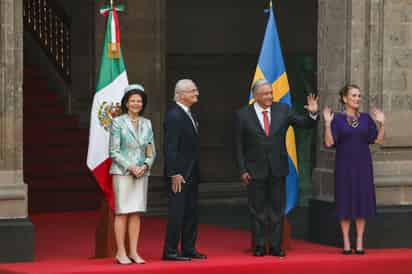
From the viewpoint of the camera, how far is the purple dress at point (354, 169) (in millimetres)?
14477

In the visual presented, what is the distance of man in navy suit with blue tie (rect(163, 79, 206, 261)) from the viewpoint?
45.1ft

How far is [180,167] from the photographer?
13.8 m

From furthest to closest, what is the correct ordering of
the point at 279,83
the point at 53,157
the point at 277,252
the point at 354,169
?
the point at 53,157 < the point at 279,83 < the point at 354,169 < the point at 277,252

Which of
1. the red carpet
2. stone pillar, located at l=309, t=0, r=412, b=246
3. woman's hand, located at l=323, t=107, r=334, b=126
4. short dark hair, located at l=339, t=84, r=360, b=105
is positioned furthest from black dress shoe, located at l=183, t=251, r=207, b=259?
short dark hair, located at l=339, t=84, r=360, b=105

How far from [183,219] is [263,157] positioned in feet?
3.69

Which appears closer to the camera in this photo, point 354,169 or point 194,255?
point 194,255

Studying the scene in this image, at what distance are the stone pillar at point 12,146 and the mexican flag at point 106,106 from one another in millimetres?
796

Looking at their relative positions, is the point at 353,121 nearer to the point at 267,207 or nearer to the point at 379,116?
the point at 379,116

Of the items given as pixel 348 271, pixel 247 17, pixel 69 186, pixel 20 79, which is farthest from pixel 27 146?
pixel 348 271

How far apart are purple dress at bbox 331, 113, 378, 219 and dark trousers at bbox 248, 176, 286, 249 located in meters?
0.70

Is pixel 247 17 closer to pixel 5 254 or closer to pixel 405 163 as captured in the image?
pixel 405 163

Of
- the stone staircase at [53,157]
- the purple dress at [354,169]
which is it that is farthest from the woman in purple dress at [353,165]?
the stone staircase at [53,157]

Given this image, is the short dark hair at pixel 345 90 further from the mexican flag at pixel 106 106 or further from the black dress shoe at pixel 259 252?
the mexican flag at pixel 106 106

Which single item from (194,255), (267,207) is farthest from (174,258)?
(267,207)
